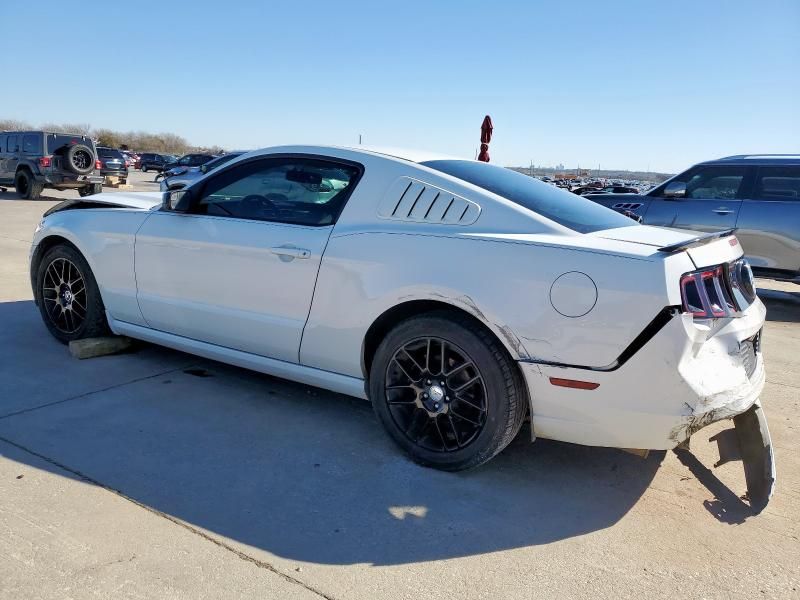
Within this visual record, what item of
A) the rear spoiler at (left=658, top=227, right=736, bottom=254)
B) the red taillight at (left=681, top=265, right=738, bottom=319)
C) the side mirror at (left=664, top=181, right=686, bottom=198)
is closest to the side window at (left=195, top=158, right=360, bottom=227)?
the rear spoiler at (left=658, top=227, right=736, bottom=254)

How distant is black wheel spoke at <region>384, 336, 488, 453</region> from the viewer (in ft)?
9.91

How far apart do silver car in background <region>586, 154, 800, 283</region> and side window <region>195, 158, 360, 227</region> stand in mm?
5581

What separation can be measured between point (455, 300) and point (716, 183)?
630 cm

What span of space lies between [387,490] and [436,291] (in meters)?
0.91

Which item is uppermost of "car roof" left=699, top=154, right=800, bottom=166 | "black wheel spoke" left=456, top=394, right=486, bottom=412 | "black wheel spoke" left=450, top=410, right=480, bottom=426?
"car roof" left=699, top=154, right=800, bottom=166

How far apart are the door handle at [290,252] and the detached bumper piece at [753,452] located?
2.24 meters

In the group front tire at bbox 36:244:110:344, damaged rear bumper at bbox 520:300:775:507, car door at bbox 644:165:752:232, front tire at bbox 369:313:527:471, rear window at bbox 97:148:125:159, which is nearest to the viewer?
damaged rear bumper at bbox 520:300:775:507

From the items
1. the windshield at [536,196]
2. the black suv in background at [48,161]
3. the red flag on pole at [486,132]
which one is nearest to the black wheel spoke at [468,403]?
the windshield at [536,196]

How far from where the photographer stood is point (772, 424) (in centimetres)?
397

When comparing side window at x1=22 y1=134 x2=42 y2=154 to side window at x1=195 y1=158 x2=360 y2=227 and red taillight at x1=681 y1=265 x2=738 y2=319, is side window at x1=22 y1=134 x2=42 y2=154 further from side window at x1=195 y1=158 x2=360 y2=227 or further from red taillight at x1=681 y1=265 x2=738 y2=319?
red taillight at x1=681 y1=265 x2=738 y2=319

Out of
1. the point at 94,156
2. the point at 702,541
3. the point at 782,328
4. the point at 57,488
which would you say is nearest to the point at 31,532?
the point at 57,488

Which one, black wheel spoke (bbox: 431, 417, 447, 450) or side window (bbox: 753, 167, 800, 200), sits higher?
side window (bbox: 753, 167, 800, 200)

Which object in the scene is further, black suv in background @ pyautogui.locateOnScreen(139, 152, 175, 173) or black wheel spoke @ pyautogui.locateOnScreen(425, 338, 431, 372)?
black suv in background @ pyautogui.locateOnScreen(139, 152, 175, 173)

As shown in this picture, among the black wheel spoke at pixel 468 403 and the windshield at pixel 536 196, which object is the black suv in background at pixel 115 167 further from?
the black wheel spoke at pixel 468 403
